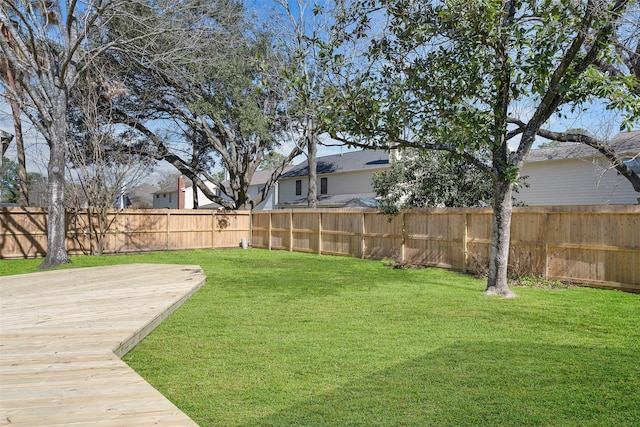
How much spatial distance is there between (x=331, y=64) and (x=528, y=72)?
2.93 metres

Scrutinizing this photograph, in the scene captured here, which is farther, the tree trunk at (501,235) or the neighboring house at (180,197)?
the neighboring house at (180,197)

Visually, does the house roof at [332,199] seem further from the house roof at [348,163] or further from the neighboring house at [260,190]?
the neighboring house at [260,190]

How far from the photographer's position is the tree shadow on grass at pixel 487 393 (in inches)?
108

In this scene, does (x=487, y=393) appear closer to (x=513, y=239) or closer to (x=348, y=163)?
(x=513, y=239)

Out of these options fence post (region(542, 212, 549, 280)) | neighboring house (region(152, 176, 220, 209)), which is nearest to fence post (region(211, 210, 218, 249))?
fence post (region(542, 212, 549, 280))

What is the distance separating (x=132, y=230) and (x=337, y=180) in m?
12.8

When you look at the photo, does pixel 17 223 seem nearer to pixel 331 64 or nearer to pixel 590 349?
pixel 331 64

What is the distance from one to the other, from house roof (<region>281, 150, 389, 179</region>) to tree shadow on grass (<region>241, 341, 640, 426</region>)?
1882cm

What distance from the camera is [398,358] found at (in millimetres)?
3953

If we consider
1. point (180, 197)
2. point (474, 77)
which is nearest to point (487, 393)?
point (474, 77)

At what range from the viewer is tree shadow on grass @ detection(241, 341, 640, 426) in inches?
108

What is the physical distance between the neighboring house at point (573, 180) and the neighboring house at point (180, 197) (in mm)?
24301

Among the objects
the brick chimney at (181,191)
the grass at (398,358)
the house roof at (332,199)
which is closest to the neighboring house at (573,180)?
the house roof at (332,199)

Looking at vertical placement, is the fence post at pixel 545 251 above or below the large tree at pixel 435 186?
below
